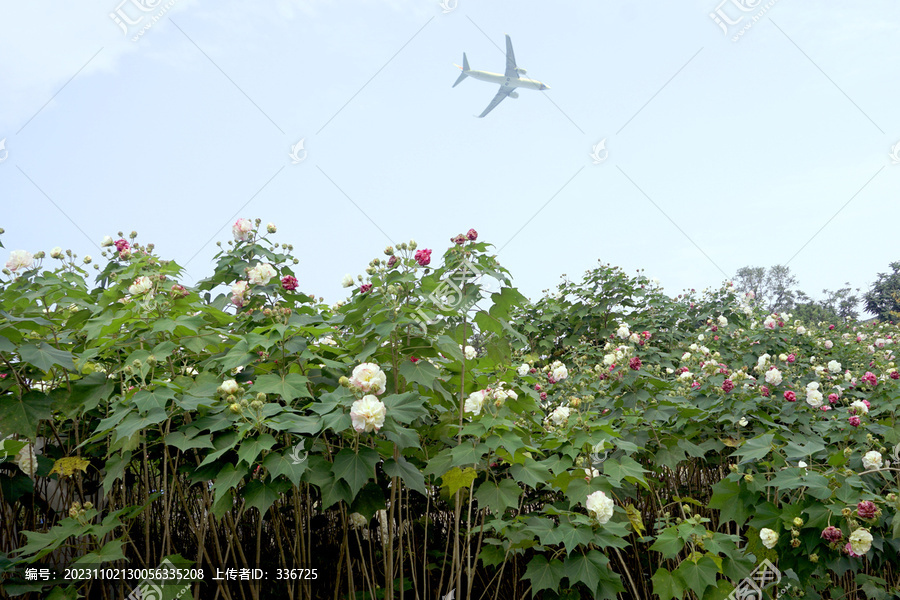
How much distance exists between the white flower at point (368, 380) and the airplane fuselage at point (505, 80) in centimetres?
1720

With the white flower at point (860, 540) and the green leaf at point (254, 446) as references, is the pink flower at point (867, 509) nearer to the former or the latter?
the white flower at point (860, 540)

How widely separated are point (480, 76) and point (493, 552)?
1947 cm

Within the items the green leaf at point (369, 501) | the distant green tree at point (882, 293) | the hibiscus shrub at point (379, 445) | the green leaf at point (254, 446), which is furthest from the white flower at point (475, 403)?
the distant green tree at point (882, 293)

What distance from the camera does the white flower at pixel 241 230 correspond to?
277 cm

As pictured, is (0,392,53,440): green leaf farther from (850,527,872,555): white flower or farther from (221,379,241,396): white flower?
(850,527,872,555): white flower

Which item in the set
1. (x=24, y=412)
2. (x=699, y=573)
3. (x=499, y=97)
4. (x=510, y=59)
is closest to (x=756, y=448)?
(x=699, y=573)

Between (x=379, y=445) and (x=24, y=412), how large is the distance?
4.38 feet

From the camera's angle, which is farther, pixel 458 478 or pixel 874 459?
pixel 874 459

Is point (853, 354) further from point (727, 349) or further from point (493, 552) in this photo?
point (493, 552)

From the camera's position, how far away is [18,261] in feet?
9.38

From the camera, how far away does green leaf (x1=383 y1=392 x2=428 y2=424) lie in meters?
1.85

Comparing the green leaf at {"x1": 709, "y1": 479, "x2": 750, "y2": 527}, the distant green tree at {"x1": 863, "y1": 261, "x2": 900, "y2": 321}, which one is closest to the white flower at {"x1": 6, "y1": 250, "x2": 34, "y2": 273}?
the green leaf at {"x1": 709, "y1": 479, "x2": 750, "y2": 527}

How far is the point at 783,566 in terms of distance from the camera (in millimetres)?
2303

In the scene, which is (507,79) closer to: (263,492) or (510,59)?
(510,59)
